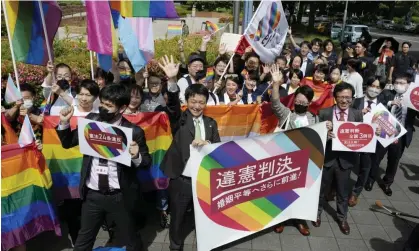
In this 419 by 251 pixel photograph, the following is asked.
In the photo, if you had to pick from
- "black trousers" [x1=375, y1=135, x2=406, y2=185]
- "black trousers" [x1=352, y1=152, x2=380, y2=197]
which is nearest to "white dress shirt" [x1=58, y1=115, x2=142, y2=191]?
"black trousers" [x1=352, y1=152, x2=380, y2=197]

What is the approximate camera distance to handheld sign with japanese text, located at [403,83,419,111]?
493 centimetres

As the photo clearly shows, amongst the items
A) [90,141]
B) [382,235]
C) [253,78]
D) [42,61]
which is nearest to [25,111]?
[42,61]

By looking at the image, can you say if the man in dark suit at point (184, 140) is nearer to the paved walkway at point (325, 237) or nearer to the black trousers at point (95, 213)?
the black trousers at point (95, 213)

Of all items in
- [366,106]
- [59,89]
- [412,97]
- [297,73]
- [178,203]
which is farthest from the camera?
[297,73]

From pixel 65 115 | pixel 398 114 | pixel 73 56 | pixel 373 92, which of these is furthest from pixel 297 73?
pixel 73 56

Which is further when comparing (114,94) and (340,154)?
(340,154)

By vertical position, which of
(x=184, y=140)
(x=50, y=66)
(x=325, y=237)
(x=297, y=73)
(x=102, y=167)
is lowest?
(x=325, y=237)

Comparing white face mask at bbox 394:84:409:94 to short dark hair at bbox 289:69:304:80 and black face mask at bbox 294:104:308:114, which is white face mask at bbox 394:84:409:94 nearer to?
A: short dark hair at bbox 289:69:304:80

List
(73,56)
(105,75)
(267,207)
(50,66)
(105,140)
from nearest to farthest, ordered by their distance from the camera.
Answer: (105,140), (267,207), (50,66), (105,75), (73,56)

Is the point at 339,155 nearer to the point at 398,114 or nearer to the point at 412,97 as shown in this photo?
the point at 398,114

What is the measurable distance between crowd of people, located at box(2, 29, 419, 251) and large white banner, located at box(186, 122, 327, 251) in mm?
166

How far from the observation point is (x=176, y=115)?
3785 mm

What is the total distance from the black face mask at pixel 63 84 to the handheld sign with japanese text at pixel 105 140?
1.47m

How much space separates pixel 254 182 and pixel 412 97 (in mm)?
2873
